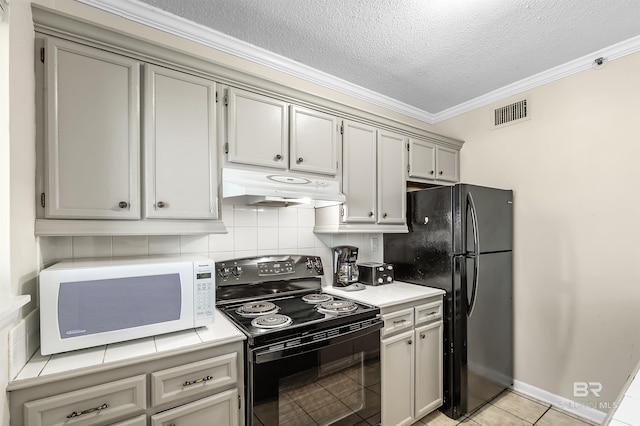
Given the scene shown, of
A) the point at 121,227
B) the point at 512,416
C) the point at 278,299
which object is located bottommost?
the point at 512,416

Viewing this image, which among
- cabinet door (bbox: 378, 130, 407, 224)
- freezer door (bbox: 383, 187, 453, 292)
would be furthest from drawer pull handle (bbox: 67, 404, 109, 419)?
freezer door (bbox: 383, 187, 453, 292)

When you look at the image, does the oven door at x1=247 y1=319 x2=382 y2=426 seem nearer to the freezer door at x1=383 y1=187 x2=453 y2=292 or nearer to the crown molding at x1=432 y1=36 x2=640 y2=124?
the freezer door at x1=383 y1=187 x2=453 y2=292

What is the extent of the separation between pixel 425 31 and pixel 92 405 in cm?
253

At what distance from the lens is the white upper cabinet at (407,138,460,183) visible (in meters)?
2.69

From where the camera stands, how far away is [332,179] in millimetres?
2188

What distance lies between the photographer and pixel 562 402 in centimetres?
232

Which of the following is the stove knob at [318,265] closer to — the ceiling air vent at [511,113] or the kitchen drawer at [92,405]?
the kitchen drawer at [92,405]

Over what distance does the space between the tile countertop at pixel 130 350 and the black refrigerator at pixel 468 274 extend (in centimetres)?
148

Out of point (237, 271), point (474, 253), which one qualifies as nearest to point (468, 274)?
point (474, 253)

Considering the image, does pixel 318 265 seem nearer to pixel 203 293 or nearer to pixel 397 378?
pixel 397 378

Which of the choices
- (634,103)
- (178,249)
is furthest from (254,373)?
(634,103)

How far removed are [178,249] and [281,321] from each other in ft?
2.62

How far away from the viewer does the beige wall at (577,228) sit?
A: 207 cm

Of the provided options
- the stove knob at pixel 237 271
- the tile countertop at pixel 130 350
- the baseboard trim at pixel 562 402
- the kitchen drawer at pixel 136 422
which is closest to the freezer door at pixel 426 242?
the baseboard trim at pixel 562 402
